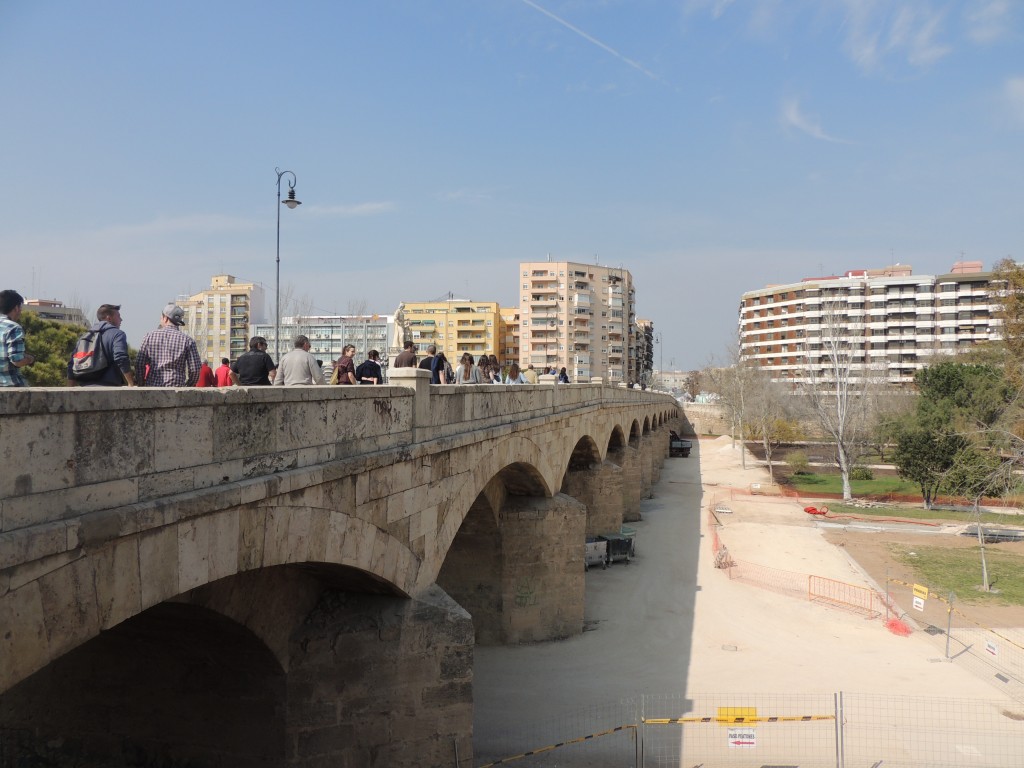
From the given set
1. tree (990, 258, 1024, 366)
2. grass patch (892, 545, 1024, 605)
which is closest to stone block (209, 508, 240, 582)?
grass patch (892, 545, 1024, 605)

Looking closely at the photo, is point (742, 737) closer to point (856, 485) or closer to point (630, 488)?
point (630, 488)

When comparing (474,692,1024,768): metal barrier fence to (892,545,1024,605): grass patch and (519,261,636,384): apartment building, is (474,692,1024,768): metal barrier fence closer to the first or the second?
(892,545,1024,605): grass patch

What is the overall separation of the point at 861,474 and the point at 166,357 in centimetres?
4732

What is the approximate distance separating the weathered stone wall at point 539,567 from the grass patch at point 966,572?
38.8 feet

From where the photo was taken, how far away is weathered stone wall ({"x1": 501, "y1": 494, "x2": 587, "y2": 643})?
1448cm

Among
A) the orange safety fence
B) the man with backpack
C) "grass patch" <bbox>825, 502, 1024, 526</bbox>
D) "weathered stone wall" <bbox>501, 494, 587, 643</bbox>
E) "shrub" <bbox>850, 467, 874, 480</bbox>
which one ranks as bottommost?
"grass patch" <bbox>825, 502, 1024, 526</bbox>

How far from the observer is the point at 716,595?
1961 centimetres

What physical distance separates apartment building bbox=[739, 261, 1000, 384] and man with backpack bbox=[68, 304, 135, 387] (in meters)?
77.6

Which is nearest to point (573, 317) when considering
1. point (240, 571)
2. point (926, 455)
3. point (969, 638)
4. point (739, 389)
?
point (739, 389)

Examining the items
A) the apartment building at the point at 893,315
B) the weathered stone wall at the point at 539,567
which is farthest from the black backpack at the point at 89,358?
the apartment building at the point at 893,315

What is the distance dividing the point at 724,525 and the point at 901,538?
6.59 meters

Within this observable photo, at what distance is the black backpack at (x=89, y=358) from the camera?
525 centimetres

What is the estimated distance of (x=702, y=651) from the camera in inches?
596

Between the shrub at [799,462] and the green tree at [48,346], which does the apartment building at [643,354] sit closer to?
the shrub at [799,462]
